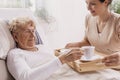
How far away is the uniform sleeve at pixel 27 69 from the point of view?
1248 mm

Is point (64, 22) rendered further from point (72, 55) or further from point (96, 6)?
point (72, 55)

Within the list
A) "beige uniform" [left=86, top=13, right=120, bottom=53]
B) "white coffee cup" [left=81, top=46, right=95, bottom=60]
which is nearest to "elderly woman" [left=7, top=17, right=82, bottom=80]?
"white coffee cup" [left=81, top=46, right=95, bottom=60]

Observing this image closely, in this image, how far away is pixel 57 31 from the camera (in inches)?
133

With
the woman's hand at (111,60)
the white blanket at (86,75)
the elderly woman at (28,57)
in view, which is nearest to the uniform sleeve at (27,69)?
the elderly woman at (28,57)

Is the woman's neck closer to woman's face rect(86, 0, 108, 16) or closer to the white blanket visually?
woman's face rect(86, 0, 108, 16)

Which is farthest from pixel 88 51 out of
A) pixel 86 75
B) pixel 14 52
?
pixel 14 52

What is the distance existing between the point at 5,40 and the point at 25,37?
14cm

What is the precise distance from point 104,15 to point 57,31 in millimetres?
1587

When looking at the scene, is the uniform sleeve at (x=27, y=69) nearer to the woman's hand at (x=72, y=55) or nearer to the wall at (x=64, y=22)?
the woman's hand at (x=72, y=55)

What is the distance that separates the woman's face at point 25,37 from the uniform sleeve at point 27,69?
137 millimetres

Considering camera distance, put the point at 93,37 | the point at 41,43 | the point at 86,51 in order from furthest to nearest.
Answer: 1. the point at 93,37
2. the point at 41,43
3. the point at 86,51

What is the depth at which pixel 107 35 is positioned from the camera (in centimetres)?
181

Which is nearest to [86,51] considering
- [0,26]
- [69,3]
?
[0,26]

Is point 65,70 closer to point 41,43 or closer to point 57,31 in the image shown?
point 41,43
